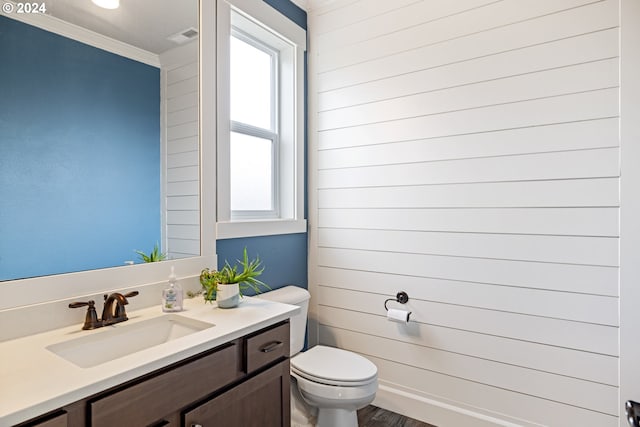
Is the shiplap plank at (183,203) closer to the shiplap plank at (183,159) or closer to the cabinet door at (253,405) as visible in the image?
the shiplap plank at (183,159)

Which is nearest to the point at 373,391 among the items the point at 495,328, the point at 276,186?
the point at 495,328

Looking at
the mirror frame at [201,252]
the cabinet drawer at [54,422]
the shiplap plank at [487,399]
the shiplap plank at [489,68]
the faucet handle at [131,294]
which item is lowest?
the shiplap plank at [487,399]

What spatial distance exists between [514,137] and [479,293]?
85cm

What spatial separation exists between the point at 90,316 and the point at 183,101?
1.05 metres

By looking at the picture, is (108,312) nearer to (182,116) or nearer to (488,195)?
(182,116)

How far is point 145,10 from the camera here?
1.66 m

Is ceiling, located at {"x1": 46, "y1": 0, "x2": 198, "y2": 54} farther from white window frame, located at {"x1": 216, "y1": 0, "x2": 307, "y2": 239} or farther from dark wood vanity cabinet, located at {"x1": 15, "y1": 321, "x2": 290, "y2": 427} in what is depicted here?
dark wood vanity cabinet, located at {"x1": 15, "y1": 321, "x2": 290, "y2": 427}

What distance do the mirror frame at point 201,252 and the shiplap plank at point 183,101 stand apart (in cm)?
3

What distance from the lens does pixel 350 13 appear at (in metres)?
2.42

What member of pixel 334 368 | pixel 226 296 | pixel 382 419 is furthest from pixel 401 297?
pixel 226 296

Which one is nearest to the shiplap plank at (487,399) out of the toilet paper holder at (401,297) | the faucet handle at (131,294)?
the toilet paper holder at (401,297)

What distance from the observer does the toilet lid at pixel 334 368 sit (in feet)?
5.75

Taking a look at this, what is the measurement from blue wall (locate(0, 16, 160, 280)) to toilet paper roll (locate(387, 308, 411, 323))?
1.38 metres

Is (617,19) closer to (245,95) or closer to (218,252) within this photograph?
(245,95)
